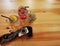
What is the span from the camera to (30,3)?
65.1 inches

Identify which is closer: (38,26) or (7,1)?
(38,26)

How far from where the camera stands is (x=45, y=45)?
119cm

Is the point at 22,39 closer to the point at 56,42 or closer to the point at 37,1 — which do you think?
the point at 56,42

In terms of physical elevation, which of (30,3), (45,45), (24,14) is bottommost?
(45,45)

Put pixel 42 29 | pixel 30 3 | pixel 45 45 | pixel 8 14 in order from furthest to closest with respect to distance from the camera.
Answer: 1. pixel 30 3
2. pixel 8 14
3. pixel 42 29
4. pixel 45 45

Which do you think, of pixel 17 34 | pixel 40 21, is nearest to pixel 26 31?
pixel 17 34

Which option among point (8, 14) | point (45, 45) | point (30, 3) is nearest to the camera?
point (45, 45)

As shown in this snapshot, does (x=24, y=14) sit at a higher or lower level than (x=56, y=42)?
higher

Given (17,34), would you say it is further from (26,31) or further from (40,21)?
(40,21)

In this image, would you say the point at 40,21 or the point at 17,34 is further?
the point at 40,21

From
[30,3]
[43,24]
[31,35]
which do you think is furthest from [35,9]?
[31,35]

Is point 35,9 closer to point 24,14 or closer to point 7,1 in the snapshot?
point 24,14

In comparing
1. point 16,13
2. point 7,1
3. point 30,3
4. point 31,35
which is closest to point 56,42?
point 31,35

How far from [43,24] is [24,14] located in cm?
19
